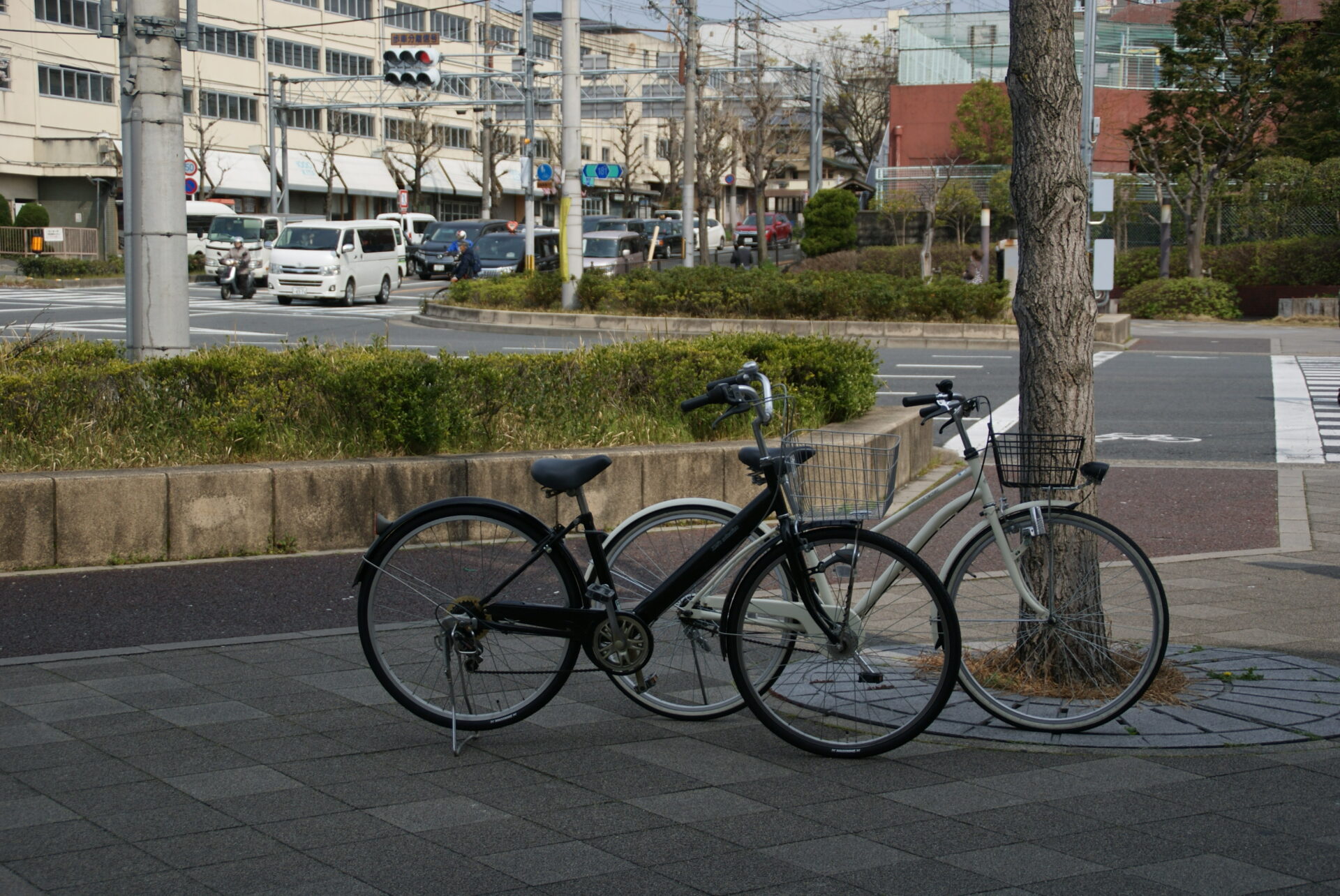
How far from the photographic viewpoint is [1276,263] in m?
34.9

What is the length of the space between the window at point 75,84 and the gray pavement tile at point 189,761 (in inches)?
2304

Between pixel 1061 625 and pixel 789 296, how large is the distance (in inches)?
816

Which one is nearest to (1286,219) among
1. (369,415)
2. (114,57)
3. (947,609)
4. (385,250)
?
(385,250)

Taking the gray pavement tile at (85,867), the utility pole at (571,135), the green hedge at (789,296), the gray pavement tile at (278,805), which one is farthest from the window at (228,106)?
the gray pavement tile at (85,867)

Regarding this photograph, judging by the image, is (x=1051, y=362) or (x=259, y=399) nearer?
(x=1051, y=362)

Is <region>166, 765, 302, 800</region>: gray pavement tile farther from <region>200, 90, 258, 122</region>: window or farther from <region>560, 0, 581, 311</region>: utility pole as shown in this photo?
<region>200, 90, 258, 122</region>: window

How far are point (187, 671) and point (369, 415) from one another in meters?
3.09

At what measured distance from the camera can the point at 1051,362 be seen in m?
5.27

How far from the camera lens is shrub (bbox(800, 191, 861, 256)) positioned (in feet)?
148

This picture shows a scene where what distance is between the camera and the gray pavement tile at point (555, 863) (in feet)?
11.8

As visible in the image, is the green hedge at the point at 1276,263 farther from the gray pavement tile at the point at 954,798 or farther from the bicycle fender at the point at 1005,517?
the gray pavement tile at the point at 954,798

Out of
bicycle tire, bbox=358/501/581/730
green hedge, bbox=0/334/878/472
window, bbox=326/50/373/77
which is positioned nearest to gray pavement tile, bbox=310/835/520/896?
bicycle tire, bbox=358/501/581/730

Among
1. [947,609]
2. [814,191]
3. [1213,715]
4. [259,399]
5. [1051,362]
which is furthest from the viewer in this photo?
[814,191]

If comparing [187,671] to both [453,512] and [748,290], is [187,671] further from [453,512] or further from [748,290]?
[748,290]
